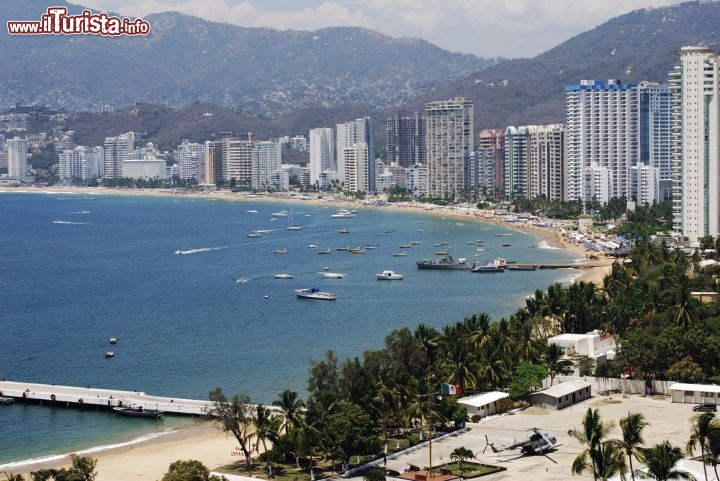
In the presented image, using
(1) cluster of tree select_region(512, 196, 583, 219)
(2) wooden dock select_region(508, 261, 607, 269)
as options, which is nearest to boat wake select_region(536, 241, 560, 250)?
(2) wooden dock select_region(508, 261, 607, 269)

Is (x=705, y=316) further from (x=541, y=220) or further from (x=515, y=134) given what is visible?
(x=515, y=134)

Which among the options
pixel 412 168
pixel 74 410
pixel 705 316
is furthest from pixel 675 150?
pixel 412 168

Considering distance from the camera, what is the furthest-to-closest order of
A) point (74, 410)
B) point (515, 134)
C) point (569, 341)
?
point (515, 134)
point (569, 341)
point (74, 410)

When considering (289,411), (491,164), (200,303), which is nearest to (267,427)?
(289,411)

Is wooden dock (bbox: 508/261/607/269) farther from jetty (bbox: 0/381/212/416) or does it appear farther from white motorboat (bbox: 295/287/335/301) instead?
jetty (bbox: 0/381/212/416)

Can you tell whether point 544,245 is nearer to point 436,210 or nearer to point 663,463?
point 436,210

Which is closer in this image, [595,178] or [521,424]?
[521,424]

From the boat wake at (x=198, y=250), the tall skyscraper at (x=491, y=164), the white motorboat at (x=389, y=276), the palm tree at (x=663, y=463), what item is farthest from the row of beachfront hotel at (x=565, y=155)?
the palm tree at (x=663, y=463)
